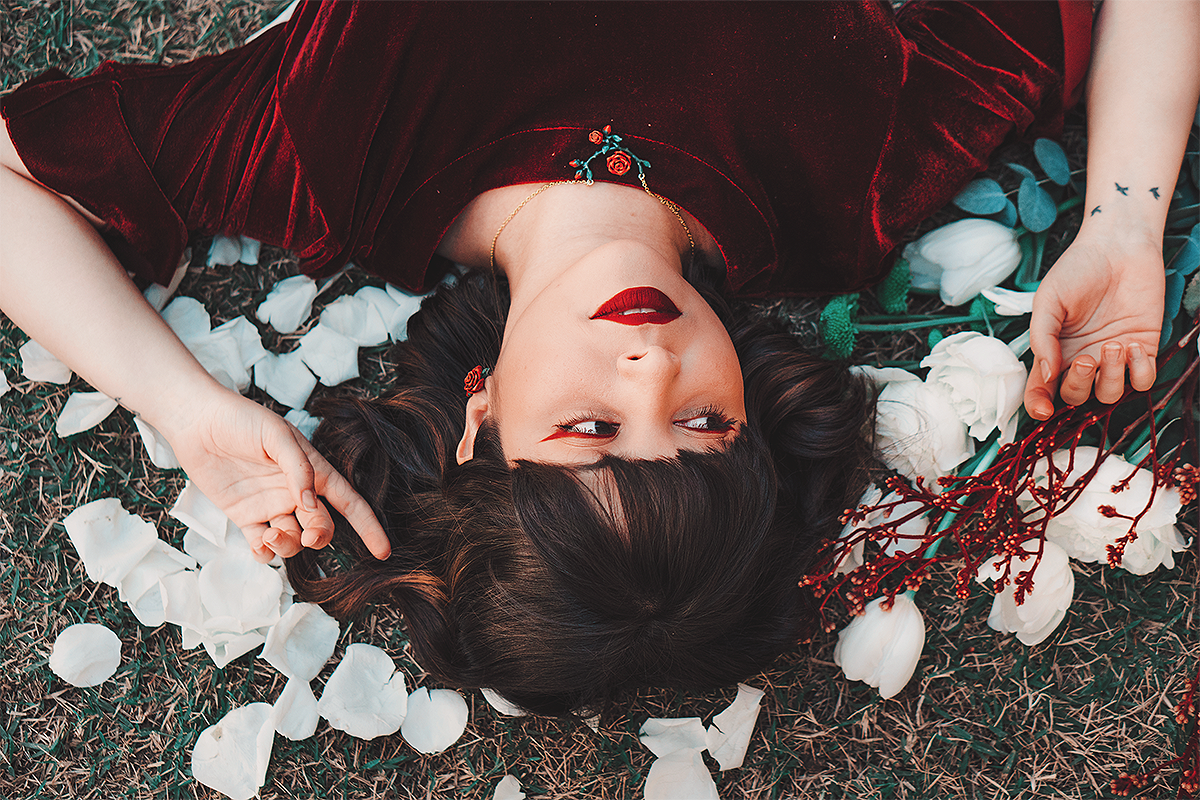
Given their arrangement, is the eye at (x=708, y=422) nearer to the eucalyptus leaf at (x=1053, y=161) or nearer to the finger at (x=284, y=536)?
the finger at (x=284, y=536)

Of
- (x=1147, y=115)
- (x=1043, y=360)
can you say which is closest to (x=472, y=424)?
(x=1043, y=360)

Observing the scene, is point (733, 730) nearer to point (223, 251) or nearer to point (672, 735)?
point (672, 735)

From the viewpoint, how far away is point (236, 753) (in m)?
1.86

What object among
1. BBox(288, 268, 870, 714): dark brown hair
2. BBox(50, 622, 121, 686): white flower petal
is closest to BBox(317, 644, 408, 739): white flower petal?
BBox(288, 268, 870, 714): dark brown hair

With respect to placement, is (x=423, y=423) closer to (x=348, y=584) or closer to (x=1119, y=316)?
(x=348, y=584)

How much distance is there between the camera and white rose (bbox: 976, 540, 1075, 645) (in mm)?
1677

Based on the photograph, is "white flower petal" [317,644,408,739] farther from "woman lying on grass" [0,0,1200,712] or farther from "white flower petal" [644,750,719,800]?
"white flower petal" [644,750,719,800]

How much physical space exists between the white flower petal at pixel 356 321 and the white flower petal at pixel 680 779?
1150mm

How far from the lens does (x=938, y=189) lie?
6.01ft

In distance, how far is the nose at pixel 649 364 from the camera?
1415 mm

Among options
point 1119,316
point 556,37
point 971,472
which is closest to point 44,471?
point 556,37

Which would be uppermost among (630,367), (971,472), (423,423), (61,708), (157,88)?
(157,88)

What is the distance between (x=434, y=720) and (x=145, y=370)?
964 mm

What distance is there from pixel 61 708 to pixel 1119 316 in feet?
7.97
